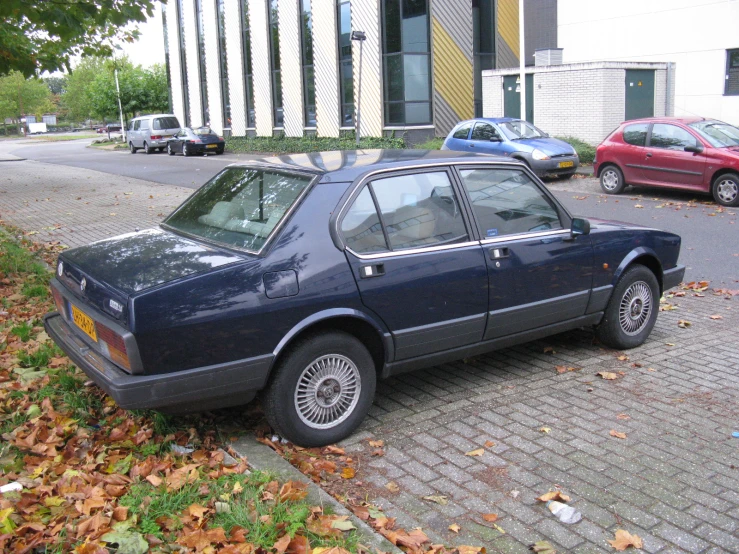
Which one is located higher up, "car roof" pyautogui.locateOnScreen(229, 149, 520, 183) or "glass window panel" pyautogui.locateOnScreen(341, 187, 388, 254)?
"car roof" pyautogui.locateOnScreen(229, 149, 520, 183)

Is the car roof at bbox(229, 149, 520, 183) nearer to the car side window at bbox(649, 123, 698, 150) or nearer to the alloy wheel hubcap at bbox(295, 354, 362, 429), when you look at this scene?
the alloy wheel hubcap at bbox(295, 354, 362, 429)

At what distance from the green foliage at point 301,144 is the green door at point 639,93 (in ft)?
28.4

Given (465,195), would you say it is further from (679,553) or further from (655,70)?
(655,70)

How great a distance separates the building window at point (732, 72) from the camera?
2391cm

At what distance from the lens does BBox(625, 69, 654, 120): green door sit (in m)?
22.8

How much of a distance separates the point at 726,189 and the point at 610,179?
2673 mm

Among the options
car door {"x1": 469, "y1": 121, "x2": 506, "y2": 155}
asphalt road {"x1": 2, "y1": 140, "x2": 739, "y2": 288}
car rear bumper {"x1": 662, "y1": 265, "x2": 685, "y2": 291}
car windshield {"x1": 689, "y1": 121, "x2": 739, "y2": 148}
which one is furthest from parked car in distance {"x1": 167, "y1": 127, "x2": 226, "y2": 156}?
car rear bumper {"x1": 662, "y1": 265, "x2": 685, "y2": 291}

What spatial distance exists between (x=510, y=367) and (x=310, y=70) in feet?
98.7

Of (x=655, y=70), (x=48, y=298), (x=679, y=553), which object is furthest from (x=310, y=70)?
(x=679, y=553)

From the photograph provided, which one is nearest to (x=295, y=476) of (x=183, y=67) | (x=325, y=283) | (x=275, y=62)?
(x=325, y=283)

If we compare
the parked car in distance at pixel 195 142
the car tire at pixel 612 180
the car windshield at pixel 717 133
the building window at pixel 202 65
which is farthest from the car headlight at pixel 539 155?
the building window at pixel 202 65

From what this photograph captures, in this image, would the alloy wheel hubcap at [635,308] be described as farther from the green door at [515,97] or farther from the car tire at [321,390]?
the green door at [515,97]

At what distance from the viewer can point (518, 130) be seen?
1902 centimetres

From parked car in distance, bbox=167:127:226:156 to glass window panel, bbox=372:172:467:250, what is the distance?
31476 mm
